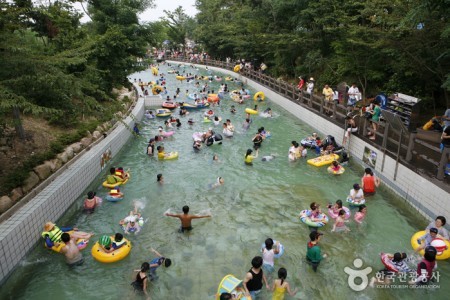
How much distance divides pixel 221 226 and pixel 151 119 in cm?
1524

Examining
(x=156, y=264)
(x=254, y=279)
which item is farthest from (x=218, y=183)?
(x=254, y=279)

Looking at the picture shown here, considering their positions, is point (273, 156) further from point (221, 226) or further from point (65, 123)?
point (65, 123)

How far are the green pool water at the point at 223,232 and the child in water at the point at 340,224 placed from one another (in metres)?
0.21

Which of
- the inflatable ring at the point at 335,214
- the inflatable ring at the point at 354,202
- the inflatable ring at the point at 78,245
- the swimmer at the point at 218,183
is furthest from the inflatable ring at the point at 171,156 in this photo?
the inflatable ring at the point at 354,202

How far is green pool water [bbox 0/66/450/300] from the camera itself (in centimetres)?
797

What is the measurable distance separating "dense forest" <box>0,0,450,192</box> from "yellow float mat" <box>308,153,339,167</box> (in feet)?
16.5

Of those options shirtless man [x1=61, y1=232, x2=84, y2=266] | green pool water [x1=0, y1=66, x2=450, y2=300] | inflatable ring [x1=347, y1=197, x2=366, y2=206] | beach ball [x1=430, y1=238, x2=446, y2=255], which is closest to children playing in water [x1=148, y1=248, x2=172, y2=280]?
green pool water [x1=0, y1=66, x2=450, y2=300]

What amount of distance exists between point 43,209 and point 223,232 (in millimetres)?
5203

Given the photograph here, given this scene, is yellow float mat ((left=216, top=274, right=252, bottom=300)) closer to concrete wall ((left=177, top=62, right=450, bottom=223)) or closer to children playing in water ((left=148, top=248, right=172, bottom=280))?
children playing in water ((left=148, top=248, right=172, bottom=280))

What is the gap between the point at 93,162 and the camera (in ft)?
44.0

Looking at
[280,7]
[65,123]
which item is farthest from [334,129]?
[280,7]

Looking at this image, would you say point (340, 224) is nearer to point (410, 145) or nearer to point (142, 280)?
point (410, 145)

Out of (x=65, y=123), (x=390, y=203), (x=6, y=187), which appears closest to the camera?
(x=6, y=187)

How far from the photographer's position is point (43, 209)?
9453mm
